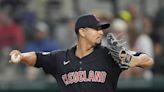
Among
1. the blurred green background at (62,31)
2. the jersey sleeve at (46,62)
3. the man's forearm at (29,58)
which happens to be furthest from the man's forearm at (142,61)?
the blurred green background at (62,31)

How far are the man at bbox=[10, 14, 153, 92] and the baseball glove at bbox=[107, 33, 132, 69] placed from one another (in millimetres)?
14

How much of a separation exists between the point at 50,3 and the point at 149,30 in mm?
2225

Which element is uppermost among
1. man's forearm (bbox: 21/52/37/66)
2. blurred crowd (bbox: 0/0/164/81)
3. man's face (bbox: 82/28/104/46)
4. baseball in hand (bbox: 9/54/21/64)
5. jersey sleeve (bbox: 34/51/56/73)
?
man's face (bbox: 82/28/104/46)

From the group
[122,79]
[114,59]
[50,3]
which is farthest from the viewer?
[50,3]

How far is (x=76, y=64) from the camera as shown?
7.41 meters

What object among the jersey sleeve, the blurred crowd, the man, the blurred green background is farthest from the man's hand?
the blurred crowd

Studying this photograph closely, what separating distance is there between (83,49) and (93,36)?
0.23 m

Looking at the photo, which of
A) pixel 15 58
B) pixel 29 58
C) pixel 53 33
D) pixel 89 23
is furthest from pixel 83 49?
pixel 53 33

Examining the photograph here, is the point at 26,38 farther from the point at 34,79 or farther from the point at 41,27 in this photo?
the point at 34,79

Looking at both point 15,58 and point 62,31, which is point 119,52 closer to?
point 15,58

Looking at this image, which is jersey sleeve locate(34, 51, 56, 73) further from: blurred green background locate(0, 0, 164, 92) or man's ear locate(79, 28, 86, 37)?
blurred green background locate(0, 0, 164, 92)

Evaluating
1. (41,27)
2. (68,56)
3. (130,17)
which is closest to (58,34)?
(41,27)

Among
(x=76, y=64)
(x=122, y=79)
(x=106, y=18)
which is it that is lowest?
(x=122, y=79)

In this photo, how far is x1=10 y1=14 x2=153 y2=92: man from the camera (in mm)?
7246
